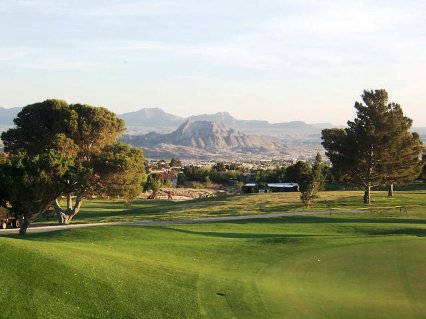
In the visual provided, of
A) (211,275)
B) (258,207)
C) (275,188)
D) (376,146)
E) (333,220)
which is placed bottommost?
(258,207)

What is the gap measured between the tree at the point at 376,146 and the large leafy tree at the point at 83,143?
81.9 ft

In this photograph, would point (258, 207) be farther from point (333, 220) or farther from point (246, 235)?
point (246, 235)

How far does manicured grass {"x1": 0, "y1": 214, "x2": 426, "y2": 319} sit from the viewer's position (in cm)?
1520

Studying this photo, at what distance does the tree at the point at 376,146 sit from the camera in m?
58.4

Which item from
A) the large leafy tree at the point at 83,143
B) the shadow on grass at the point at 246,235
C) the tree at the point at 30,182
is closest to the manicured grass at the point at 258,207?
the large leafy tree at the point at 83,143

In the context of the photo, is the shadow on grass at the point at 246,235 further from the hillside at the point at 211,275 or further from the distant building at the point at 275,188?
the distant building at the point at 275,188

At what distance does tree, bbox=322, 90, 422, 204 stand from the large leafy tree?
24965 mm

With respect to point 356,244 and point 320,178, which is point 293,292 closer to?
point 356,244

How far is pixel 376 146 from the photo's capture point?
59.4 meters

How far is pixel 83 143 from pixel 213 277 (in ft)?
97.0

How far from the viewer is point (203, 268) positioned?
2205 cm

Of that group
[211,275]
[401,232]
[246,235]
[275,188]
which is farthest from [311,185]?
[211,275]

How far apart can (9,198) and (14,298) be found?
784 inches

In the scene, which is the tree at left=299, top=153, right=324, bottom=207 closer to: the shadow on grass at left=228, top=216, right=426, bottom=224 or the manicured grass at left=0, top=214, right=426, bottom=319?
the shadow on grass at left=228, top=216, right=426, bottom=224
